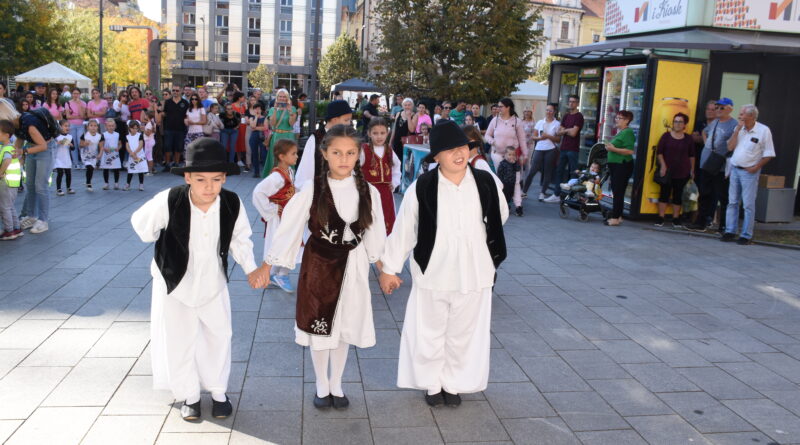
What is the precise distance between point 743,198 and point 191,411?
8.67 m

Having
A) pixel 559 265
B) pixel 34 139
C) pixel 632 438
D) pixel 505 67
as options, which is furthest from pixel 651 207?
pixel 505 67

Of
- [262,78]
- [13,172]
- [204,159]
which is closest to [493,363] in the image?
[204,159]

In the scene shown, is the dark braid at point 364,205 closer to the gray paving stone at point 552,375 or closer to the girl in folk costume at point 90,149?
the gray paving stone at point 552,375

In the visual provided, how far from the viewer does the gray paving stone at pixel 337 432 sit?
3658 mm

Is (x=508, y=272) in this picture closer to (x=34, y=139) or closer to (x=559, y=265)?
(x=559, y=265)

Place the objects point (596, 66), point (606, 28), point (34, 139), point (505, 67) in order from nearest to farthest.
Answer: point (34, 139)
point (596, 66)
point (606, 28)
point (505, 67)

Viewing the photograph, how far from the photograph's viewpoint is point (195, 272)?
3.69 meters

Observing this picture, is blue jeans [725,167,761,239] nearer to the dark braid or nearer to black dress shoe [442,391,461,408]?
black dress shoe [442,391,461,408]

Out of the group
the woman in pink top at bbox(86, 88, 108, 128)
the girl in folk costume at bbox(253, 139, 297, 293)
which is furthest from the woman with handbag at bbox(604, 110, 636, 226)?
the woman in pink top at bbox(86, 88, 108, 128)

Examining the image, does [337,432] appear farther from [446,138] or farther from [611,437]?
[446,138]

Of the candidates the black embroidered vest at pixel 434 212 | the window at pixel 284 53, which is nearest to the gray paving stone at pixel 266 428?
the black embroidered vest at pixel 434 212

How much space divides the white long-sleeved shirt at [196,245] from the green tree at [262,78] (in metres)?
74.2

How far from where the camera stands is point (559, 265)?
26.7 feet

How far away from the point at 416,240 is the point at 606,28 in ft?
41.4
